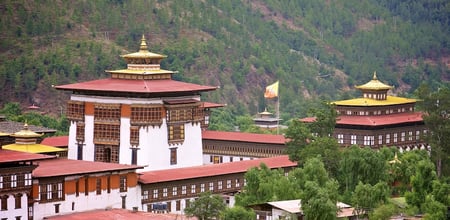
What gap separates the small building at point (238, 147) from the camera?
112 metres

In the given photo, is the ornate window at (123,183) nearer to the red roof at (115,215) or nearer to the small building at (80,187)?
the small building at (80,187)

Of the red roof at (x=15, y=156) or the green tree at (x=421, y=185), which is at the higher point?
the red roof at (x=15, y=156)

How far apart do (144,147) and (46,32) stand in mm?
76202

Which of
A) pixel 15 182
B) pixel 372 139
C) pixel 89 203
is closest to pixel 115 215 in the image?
pixel 89 203

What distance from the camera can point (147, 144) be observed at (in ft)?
327

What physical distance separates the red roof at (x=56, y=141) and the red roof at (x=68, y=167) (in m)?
13.0

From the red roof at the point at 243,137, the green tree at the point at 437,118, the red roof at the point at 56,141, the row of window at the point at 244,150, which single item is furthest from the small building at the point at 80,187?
the green tree at the point at 437,118

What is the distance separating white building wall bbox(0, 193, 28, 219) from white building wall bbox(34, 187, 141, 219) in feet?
5.08

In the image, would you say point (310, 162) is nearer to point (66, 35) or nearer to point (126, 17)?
point (66, 35)

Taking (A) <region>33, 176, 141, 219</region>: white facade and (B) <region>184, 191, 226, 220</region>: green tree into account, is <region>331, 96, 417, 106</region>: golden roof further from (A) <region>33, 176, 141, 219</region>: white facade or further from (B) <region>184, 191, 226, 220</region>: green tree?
(B) <region>184, 191, 226, 220</region>: green tree

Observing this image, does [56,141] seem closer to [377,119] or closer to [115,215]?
[115,215]

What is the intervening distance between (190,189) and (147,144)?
599cm

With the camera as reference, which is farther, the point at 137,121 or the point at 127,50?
the point at 127,50

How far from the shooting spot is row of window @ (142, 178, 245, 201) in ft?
304
